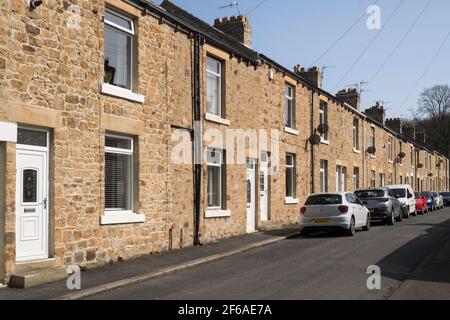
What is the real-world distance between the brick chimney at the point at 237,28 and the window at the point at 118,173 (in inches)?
357

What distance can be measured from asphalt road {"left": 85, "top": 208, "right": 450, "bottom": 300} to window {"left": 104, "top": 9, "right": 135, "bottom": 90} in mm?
4759

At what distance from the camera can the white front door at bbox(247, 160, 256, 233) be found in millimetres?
19859

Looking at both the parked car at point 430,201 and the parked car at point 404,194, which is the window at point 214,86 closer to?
the parked car at point 404,194

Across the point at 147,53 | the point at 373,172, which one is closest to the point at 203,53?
the point at 147,53

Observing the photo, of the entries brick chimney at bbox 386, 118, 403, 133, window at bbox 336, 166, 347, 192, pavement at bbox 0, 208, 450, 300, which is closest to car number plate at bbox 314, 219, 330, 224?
pavement at bbox 0, 208, 450, 300

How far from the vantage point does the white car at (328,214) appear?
18453mm

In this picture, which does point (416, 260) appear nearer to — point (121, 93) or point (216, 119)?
point (216, 119)

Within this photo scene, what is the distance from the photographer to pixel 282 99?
22.7m

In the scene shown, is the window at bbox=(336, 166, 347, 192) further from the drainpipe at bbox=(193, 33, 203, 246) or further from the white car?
the drainpipe at bbox=(193, 33, 203, 246)

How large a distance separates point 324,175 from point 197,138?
514 inches

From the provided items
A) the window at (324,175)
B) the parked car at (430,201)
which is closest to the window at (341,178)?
the window at (324,175)

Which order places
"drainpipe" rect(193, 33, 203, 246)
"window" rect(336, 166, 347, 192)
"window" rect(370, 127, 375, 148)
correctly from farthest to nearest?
"window" rect(370, 127, 375, 148) < "window" rect(336, 166, 347, 192) < "drainpipe" rect(193, 33, 203, 246)

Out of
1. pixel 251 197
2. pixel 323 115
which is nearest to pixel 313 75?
pixel 323 115
